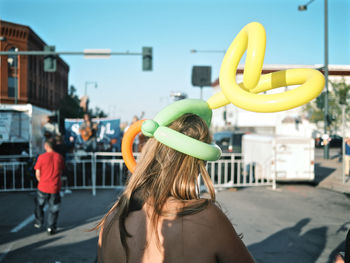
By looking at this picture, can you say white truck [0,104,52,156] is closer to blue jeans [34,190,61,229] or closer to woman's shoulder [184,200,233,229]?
blue jeans [34,190,61,229]

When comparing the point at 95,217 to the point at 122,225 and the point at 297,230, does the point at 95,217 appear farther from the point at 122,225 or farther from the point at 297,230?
the point at 122,225

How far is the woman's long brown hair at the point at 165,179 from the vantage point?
4.61ft

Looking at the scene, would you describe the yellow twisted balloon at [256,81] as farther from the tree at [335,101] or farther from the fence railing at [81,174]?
the fence railing at [81,174]

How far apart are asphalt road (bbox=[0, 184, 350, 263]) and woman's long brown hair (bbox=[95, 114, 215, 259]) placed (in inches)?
68.4

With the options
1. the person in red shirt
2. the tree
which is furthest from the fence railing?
the person in red shirt

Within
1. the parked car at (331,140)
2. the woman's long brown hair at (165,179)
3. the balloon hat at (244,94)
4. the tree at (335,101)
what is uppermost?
the tree at (335,101)

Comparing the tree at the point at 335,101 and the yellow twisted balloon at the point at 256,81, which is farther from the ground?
the tree at the point at 335,101

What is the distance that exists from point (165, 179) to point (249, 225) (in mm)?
5342

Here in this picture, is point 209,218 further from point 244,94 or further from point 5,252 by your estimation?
point 5,252

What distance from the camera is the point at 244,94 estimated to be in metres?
1.58

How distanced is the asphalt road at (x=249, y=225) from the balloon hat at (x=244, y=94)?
1717mm

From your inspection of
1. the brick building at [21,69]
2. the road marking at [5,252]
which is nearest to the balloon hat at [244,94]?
the road marking at [5,252]

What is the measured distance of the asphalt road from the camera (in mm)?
4840

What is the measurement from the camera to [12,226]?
6.16m
